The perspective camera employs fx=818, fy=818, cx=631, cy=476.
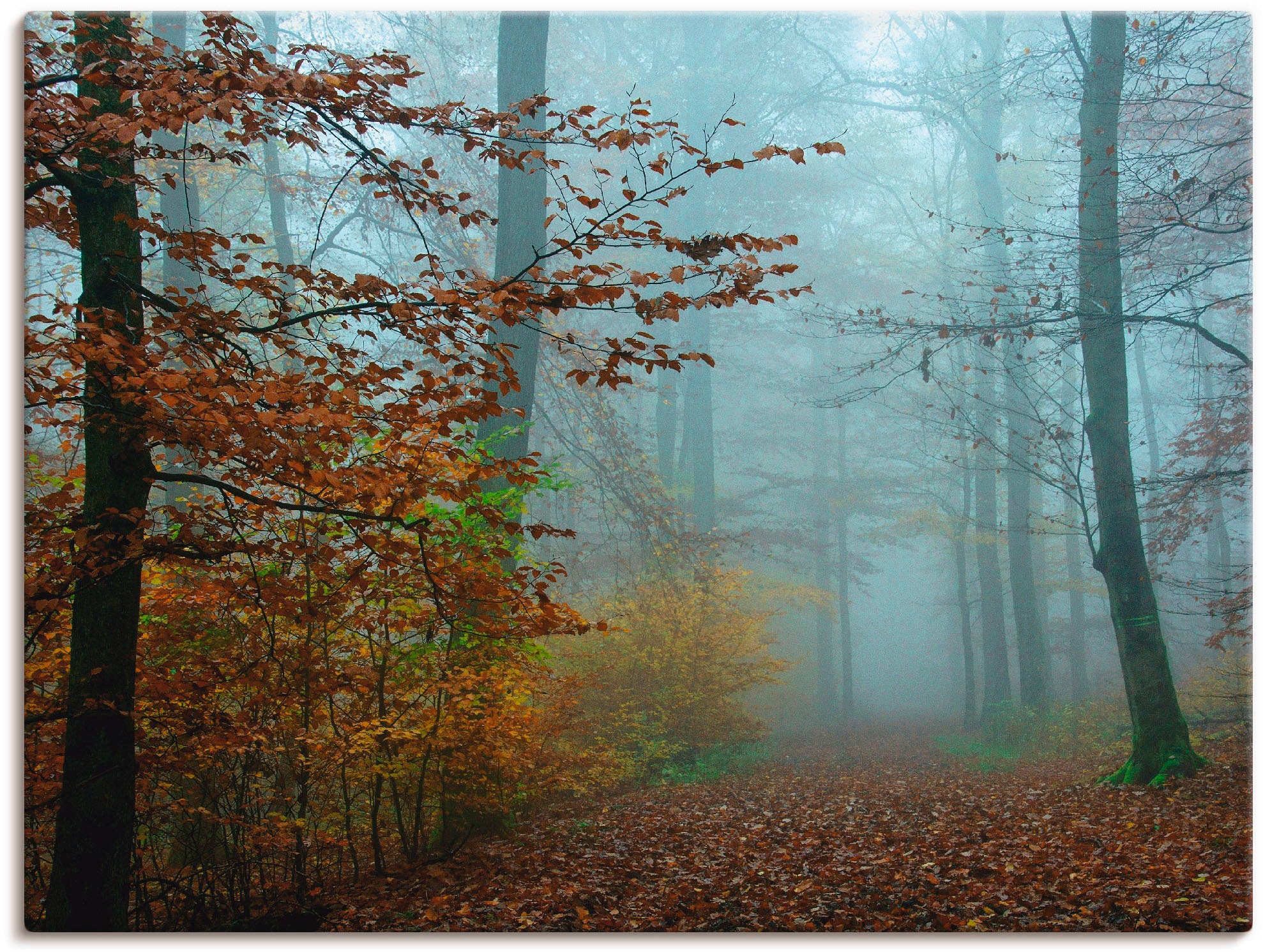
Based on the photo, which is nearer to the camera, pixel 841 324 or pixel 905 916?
pixel 905 916

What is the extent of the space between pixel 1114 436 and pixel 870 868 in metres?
3.51

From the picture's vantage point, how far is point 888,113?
12625mm

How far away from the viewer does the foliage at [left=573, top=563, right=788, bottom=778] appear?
732 centimetres

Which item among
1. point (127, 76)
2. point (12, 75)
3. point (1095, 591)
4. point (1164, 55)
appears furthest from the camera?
point (1095, 591)

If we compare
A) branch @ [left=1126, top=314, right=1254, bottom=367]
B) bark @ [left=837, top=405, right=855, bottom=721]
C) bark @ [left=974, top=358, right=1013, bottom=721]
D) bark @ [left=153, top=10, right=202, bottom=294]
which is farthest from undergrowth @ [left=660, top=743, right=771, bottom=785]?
bark @ [left=837, top=405, right=855, bottom=721]

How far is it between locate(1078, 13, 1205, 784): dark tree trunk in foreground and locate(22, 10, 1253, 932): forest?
1.2 inches

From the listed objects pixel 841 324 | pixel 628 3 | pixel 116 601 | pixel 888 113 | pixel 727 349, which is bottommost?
pixel 116 601

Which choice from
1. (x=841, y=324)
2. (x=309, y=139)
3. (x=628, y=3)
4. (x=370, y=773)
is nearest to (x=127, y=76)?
(x=309, y=139)

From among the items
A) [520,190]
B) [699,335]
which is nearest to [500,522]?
[520,190]

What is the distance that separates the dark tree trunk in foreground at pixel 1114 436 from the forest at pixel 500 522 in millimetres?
30

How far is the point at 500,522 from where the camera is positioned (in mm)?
2766

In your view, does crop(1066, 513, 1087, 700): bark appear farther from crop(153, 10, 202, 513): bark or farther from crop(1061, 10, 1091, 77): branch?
crop(153, 10, 202, 513): bark

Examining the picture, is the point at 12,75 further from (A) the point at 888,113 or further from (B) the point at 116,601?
(A) the point at 888,113

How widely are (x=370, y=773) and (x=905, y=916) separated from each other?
2.45 metres
